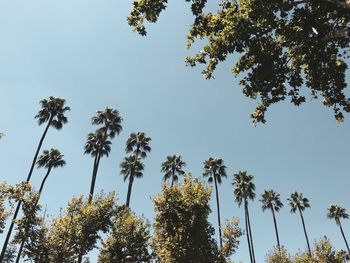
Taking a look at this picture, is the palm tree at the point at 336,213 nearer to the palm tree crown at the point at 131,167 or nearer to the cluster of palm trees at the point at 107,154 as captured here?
the cluster of palm trees at the point at 107,154

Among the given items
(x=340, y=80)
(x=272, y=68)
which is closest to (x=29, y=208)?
(x=272, y=68)

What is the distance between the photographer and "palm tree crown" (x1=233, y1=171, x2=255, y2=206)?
63094 mm

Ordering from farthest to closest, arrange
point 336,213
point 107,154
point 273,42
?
point 336,213 → point 107,154 → point 273,42

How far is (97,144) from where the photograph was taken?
1954 inches

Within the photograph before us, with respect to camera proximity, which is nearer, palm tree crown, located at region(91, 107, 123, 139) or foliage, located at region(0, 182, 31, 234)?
foliage, located at region(0, 182, 31, 234)

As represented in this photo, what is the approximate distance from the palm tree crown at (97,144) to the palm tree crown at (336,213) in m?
53.6

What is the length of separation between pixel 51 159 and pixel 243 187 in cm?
3216

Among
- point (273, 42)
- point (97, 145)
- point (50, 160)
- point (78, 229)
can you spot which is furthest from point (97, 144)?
point (273, 42)

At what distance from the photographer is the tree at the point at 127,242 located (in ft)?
87.8

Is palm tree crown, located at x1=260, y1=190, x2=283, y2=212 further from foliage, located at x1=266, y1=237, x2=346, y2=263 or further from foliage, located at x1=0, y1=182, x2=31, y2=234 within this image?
foliage, located at x1=0, y1=182, x2=31, y2=234

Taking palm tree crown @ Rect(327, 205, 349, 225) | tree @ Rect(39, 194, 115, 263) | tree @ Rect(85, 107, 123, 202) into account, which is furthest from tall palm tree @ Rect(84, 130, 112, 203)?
palm tree crown @ Rect(327, 205, 349, 225)

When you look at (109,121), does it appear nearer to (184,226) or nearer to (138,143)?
(138,143)

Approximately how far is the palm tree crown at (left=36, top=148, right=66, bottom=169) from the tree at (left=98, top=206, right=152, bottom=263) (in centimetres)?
2984

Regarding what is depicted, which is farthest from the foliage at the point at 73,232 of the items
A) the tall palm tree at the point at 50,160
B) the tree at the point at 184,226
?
the tall palm tree at the point at 50,160
